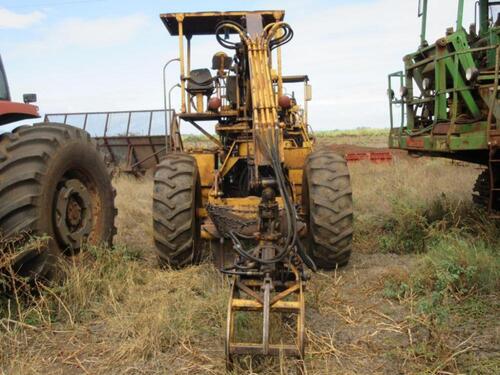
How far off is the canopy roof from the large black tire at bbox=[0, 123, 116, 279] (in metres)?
2.20

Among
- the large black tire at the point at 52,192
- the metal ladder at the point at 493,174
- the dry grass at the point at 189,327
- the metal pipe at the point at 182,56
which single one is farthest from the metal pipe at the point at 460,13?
the large black tire at the point at 52,192

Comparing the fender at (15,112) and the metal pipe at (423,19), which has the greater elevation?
the metal pipe at (423,19)

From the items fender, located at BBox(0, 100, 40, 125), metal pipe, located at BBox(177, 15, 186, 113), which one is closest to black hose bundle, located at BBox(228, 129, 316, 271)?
metal pipe, located at BBox(177, 15, 186, 113)

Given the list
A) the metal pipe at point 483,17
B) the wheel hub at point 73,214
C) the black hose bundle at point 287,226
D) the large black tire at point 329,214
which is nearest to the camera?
the black hose bundle at point 287,226

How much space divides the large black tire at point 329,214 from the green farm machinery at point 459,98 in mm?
1479

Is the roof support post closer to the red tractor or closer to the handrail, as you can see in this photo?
the red tractor

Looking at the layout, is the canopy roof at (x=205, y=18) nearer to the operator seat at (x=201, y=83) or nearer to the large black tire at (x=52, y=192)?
the operator seat at (x=201, y=83)

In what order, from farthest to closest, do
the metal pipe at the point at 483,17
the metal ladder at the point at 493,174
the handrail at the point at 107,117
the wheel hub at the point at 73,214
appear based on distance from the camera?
the handrail at the point at 107,117, the metal pipe at the point at 483,17, the metal ladder at the point at 493,174, the wheel hub at the point at 73,214

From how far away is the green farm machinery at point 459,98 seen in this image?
5.68 meters

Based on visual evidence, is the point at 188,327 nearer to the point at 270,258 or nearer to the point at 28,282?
the point at 270,258

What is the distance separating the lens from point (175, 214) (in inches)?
210

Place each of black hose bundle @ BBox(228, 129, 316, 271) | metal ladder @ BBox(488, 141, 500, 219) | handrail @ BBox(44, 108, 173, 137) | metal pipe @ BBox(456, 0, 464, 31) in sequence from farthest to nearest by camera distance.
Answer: handrail @ BBox(44, 108, 173, 137), metal pipe @ BBox(456, 0, 464, 31), metal ladder @ BBox(488, 141, 500, 219), black hose bundle @ BBox(228, 129, 316, 271)

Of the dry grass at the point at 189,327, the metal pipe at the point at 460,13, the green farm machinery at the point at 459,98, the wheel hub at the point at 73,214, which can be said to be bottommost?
the dry grass at the point at 189,327

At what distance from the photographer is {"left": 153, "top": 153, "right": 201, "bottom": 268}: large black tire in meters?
5.36
